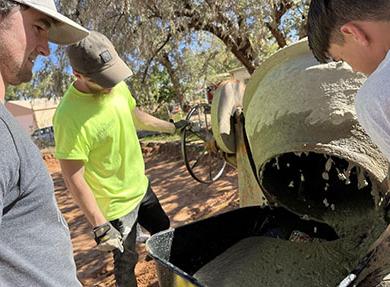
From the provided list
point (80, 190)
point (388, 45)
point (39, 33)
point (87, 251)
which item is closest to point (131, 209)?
point (80, 190)

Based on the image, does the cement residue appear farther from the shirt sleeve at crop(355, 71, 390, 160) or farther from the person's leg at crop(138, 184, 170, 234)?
the shirt sleeve at crop(355, 71, 390, 160)

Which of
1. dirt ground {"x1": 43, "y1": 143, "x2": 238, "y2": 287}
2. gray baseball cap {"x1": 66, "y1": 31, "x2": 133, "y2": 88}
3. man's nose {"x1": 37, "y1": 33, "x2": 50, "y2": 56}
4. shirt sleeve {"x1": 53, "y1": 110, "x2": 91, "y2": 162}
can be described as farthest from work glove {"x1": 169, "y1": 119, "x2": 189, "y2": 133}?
man's nose {"x1": 37, "y1": 33, "x2": 50, "y2": 56}

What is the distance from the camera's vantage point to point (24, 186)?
1268mm

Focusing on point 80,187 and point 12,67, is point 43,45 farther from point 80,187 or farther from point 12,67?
point 80,187

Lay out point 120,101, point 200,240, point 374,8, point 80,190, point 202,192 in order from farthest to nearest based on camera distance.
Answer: point 202,192
point 120,101
point 80,190
point 200,240
point 374,8

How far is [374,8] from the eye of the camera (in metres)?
1.12

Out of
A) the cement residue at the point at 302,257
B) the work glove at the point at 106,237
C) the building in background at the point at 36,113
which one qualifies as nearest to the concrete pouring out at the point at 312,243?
the cement residue at the point at 302,257

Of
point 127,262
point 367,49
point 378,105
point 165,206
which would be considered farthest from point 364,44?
point 165,206

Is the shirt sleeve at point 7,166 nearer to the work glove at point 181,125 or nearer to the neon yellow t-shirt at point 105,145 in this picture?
the neon yellow t-shirt at point 105,145

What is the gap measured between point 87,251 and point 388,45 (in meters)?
4.86

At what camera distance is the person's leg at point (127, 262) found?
3.01 m

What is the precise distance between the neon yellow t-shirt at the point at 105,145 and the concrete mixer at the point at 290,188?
0.58m

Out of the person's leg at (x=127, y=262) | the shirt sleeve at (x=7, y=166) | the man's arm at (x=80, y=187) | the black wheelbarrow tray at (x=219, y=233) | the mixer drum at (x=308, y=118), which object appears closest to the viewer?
the shirt sleeve at (x=7, y=166)

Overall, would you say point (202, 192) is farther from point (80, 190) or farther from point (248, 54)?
point (80, 190)
